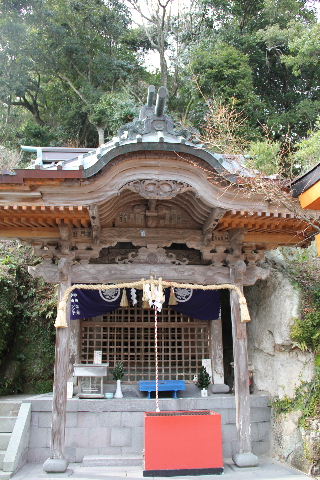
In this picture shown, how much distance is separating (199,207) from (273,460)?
16.5ft

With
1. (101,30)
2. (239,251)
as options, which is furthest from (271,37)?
(239,251)

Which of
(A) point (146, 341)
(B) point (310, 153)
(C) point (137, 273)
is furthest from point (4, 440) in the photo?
(B) point (310, 153)

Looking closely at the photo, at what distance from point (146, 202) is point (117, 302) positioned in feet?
7.70

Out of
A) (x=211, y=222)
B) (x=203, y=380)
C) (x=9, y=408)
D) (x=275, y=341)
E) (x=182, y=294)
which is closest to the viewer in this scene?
(x=211, y=222)

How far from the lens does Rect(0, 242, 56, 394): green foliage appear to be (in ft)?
33.1

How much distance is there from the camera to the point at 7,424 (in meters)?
7.59

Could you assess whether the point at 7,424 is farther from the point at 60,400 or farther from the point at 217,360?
the point at 217,360

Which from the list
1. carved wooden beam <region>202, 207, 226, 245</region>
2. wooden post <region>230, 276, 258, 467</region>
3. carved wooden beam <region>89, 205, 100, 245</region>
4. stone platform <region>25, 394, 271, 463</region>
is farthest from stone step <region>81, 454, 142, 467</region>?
carved wooden beam <region>202, 207, 226, 245</region>

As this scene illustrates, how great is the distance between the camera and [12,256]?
11617 mm

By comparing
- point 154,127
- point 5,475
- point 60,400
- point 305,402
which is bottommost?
point 5,475

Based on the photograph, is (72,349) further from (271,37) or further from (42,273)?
(271,37)

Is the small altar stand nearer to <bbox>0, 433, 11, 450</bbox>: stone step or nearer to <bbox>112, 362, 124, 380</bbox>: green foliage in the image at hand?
<bbox>112, 362, 124, 380</bbox>: green foliage

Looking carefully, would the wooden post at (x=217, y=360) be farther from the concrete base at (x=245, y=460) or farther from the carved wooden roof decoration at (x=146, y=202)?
the carved wooden roof decoration at (x=146, y=202)

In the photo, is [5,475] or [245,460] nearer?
[5,475]
